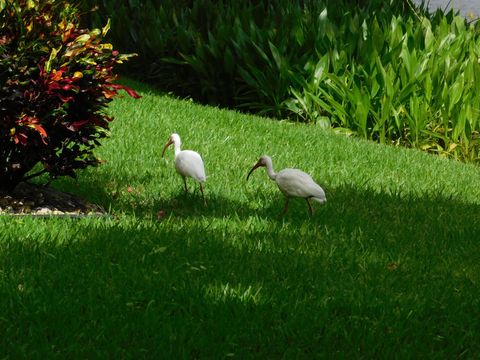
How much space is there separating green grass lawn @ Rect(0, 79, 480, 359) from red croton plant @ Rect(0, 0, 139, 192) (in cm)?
56

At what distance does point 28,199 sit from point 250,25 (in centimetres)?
615

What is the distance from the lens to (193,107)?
10.9m

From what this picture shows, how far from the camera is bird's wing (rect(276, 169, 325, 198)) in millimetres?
6176

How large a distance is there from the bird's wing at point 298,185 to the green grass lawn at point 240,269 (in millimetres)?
233

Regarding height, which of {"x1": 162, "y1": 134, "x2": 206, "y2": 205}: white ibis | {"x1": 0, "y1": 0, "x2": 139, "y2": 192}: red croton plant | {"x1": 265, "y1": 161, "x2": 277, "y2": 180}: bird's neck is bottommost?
{"x1": 265, "y1": 161, "x2": 277, "y2": 180}: bird's neck

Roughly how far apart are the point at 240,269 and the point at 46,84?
70.3 inches

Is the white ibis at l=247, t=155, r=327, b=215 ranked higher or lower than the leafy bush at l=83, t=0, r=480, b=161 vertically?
higher

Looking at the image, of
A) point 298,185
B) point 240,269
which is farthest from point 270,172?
point 240,269

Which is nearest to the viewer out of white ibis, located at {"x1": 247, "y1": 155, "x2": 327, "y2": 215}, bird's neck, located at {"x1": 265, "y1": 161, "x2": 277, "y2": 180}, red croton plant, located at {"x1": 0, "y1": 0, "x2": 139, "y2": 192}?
red croton plant, located at {"x1": 0, "y1": 0, "x2": 139, "y2": 192}

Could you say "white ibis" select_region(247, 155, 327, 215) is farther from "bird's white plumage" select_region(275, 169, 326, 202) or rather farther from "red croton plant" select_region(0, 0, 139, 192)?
"red croton plant" select_region(0, 0, 139, 192)

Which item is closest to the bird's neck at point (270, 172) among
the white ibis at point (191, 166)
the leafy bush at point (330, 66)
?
the white ibis at point (191, 166)

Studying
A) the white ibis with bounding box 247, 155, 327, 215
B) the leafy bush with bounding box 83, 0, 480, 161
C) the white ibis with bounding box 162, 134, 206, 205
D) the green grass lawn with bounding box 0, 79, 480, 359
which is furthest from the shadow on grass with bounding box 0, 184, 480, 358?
the leafy bush with bounding box 83, 0, 480, 161

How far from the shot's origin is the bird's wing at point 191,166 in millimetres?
6410

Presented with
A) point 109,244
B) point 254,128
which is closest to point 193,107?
point 254,128
